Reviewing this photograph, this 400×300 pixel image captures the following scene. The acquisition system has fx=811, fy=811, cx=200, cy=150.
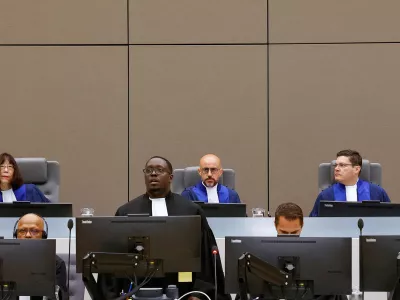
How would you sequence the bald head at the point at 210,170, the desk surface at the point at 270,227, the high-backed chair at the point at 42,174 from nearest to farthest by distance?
the desk surface at the point at 270,227 < the bald head at the point at 210,170 < the high-backed chair at the point at 42,174

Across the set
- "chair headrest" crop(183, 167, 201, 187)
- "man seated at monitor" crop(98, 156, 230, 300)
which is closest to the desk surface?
"man seated at monitor" crop(98, 156, 230, 300)

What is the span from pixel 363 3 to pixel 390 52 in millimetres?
637

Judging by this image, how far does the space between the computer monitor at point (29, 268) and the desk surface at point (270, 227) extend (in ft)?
5.04

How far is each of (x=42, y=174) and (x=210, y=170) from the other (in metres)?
1.56

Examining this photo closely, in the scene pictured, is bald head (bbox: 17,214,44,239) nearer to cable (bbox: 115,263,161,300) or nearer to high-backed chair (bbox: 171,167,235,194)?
cable (bbox: 115,263,161,300)

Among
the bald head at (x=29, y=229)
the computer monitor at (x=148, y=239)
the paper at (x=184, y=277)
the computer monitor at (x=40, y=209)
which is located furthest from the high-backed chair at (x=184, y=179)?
the computer monitor at (x=148, y=239)

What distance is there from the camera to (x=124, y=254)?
414 centimetres

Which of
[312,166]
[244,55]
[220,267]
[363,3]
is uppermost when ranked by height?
[363,3]

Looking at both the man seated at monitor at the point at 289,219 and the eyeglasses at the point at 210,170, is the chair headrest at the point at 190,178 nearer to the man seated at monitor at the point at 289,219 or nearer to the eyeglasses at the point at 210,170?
the eyeglasses at the point at 210,170

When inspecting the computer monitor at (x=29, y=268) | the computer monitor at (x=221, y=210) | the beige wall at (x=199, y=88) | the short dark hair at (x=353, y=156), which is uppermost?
the beige wall at (x=199, y=88)

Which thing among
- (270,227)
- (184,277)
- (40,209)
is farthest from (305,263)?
(40,209)

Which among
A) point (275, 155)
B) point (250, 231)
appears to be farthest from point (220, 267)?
point (275, 155)

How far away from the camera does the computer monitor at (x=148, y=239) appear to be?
4230mm

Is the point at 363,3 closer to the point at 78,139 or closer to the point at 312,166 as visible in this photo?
the point at 312,166
